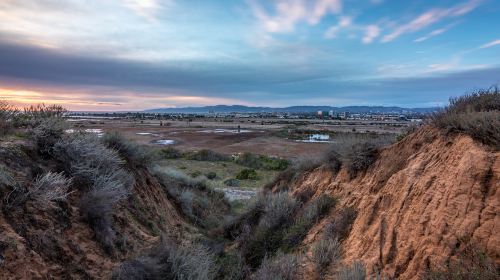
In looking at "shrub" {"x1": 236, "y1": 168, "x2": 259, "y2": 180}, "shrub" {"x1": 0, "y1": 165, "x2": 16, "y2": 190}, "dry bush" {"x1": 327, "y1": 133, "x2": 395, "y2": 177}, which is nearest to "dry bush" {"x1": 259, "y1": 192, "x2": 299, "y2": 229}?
"dry bush" {"x1": 327, "y1": 133, "x2": 395, "y2": 177}

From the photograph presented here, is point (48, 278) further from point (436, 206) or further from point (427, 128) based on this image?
point (427, 128)

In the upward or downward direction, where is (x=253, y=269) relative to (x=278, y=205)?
downward

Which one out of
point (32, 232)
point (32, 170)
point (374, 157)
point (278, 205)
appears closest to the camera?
point (32, 232)

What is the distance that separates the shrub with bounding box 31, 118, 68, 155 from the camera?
7895mm

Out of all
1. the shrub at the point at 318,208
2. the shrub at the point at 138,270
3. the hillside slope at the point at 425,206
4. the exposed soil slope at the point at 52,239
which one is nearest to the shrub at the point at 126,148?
the exposed soil slope at the point at 52,239

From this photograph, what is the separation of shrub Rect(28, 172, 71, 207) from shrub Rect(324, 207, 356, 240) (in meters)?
5.01

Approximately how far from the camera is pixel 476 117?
6.51 meters

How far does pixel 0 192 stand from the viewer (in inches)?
232

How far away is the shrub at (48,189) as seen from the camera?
636 centimetres

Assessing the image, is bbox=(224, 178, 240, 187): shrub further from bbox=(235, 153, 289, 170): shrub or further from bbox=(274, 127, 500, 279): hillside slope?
bbox=(274, 127, 500, 279): hillside slope

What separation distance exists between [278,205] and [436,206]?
187 inches

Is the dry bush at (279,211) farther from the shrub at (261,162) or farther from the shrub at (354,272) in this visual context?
the shrub at (261,162)

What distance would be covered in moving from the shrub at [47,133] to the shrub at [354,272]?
19.5 ft

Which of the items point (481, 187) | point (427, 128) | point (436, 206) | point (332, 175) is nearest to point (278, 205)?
point (332, 175)
